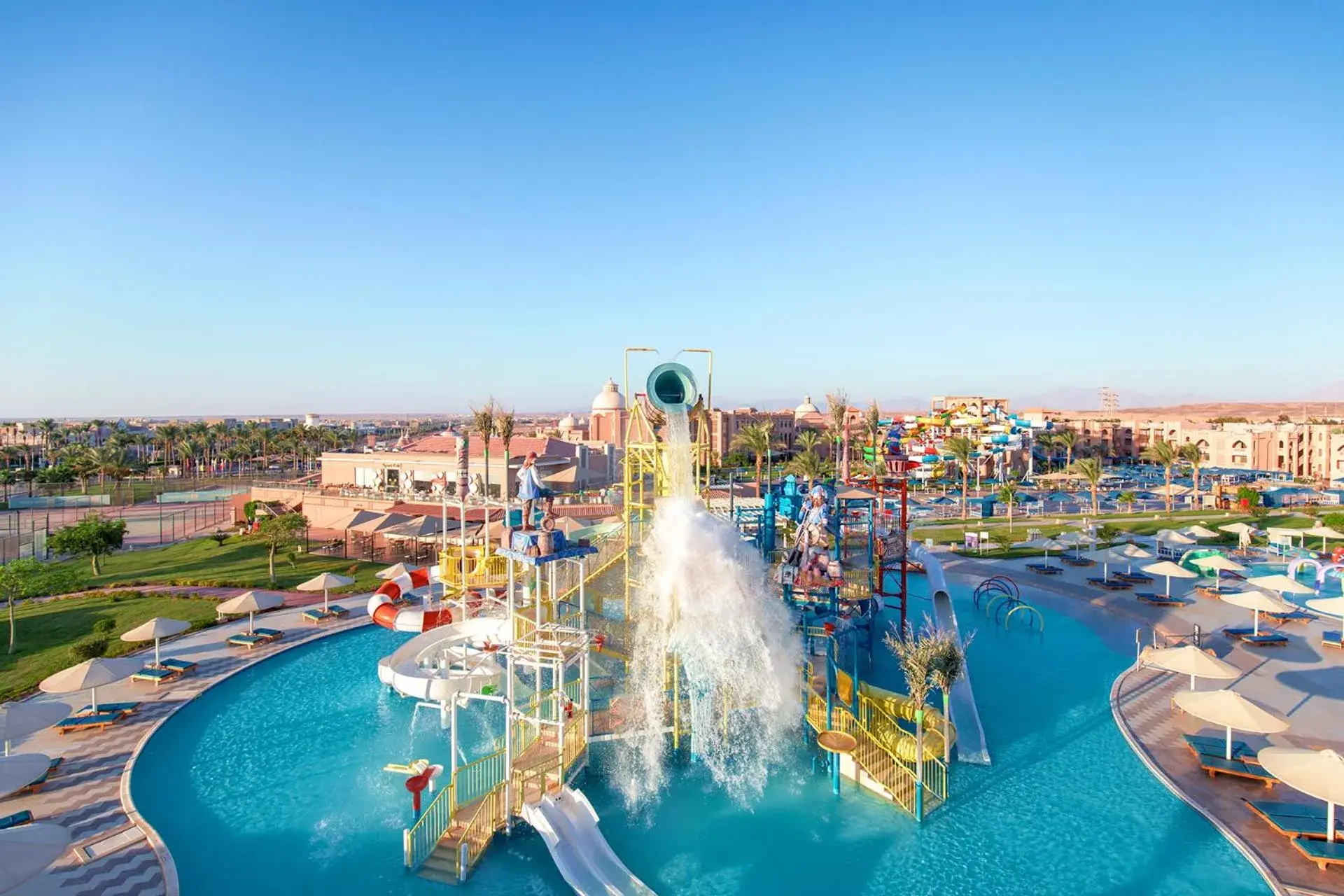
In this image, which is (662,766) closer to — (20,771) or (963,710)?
(963,710)

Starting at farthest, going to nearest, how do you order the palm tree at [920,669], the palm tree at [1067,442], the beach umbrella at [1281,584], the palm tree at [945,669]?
the palm tree at [1067,442]
the beach umbrella at [1281,584]
the palm tree at [945,669]
the palm tree at [920,669]

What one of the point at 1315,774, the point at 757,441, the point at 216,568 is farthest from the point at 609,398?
the point at 1315,774

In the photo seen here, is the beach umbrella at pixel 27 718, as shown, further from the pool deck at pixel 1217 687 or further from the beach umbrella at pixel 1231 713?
the beach umbrella at pixel 1231 713

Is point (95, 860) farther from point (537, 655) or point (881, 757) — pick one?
point (881, 757)

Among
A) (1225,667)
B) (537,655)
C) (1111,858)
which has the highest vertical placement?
(537,655)

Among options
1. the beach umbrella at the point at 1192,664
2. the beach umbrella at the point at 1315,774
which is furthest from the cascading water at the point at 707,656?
the beach umbrella at the point at 1192,664

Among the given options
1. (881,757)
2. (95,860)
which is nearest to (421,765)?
(95,860)

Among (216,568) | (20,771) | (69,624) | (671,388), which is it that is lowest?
(69,624)
